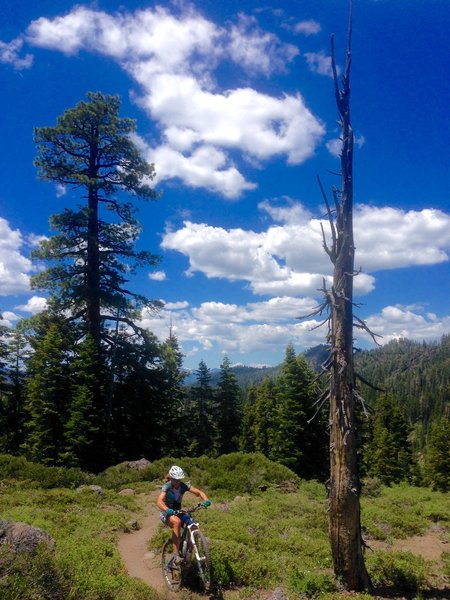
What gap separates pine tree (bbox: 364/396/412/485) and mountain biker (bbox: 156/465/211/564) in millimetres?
34672

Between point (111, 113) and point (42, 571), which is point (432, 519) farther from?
point (111, 113)

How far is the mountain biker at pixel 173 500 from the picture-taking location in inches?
293

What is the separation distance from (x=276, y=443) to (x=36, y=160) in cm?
2538

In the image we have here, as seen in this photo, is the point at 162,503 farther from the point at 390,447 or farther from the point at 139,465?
the point at 390,447

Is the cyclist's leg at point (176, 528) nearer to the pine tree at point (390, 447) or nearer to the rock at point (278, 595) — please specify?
the rock at point (278, 595)

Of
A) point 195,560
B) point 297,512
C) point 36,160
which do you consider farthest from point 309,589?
point 36,160

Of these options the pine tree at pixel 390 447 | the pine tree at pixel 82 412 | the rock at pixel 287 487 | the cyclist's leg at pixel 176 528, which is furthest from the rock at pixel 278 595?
the pine tree at pixel 390 447

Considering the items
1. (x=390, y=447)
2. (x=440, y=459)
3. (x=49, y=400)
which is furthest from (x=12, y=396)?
(x=440, y=459)

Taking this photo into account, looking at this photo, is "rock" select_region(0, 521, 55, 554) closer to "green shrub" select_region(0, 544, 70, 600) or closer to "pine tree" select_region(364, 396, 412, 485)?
"green shrub" select_region(0, 544, 70, 600)

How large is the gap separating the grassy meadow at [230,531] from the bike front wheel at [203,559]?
77 centimetres

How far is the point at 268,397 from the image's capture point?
4522cm

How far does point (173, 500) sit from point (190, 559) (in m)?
1.07

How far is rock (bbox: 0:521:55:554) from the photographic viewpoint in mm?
6964

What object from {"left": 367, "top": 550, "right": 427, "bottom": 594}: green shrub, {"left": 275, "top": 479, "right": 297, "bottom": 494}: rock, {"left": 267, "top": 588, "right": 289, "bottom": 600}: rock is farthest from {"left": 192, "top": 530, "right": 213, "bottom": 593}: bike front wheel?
{"left": 275, "top": 479, "right": 297, "bottom": 494}: rock
